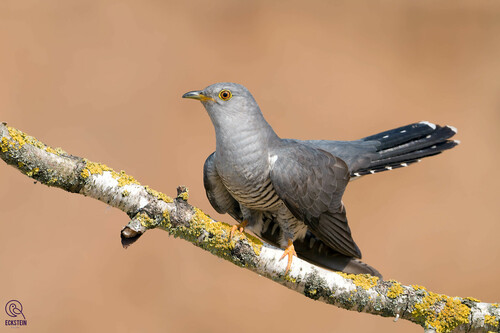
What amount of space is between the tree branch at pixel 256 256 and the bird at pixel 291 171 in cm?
8

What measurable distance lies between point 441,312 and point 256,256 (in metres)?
0.79

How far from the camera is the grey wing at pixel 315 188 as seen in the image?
2.29 metres

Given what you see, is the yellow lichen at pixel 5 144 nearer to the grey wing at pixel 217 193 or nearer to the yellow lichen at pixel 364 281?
the grey wing at pixel 217 193

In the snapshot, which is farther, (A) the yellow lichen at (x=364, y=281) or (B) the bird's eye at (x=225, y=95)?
(B) the bird's eye at (x=225, y=95)

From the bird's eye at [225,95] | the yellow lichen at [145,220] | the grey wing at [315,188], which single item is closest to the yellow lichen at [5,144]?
the yellow lichen at [145,220]

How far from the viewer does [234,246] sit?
2025mm

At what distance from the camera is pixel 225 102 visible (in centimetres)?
224

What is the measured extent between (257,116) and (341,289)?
85 cm

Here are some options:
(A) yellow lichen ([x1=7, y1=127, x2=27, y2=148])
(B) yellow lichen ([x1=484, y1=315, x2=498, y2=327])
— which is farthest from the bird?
(A) yellow lichen ([x1=7, y1=127, x2=27, y2=148])

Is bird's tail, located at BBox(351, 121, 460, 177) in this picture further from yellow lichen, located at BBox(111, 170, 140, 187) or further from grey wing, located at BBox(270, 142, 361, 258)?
yellow lichen, located at BBox(111, 170, 140, 187)

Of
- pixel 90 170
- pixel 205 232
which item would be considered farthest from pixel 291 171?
pixel 90 170

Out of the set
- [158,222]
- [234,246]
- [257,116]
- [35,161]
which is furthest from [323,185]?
[35,161]

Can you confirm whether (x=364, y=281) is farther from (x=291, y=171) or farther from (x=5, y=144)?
(x=5, y=144)

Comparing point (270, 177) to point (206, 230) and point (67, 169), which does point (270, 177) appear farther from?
point (67, 169)
